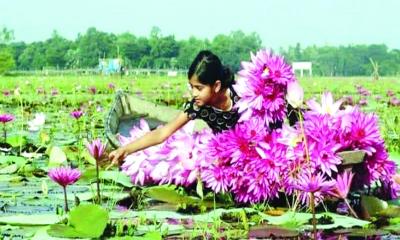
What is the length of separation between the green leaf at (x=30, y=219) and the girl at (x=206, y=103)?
1.76 ft

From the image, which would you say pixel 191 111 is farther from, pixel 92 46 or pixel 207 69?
pixel 92 46

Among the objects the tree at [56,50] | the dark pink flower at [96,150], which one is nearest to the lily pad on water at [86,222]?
the dark pink flower at [96,150]

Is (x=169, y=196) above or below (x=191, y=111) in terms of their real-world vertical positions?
below

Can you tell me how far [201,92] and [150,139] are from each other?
271mm

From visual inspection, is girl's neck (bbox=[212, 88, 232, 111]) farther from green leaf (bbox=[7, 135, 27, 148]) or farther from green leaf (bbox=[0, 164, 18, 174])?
green leaf (bbox=[7, 135, 27, 148])

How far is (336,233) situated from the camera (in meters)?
2.54

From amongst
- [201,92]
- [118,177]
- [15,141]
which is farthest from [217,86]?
[15,141]

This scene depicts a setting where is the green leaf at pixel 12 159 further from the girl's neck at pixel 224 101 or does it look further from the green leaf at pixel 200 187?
the green leaf at pixel 200 187

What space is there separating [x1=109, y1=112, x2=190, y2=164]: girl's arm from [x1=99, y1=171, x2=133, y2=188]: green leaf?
1.07 ft

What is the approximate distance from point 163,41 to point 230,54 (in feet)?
16.4

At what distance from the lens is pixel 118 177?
3.72m

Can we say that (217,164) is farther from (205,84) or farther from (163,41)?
(163,41)

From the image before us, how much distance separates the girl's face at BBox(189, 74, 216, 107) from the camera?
3.29 meters

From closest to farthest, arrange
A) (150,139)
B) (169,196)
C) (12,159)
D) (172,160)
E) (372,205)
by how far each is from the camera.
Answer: (372,205) < (169,196) < (150,139) < (172,160) < (12,159)
